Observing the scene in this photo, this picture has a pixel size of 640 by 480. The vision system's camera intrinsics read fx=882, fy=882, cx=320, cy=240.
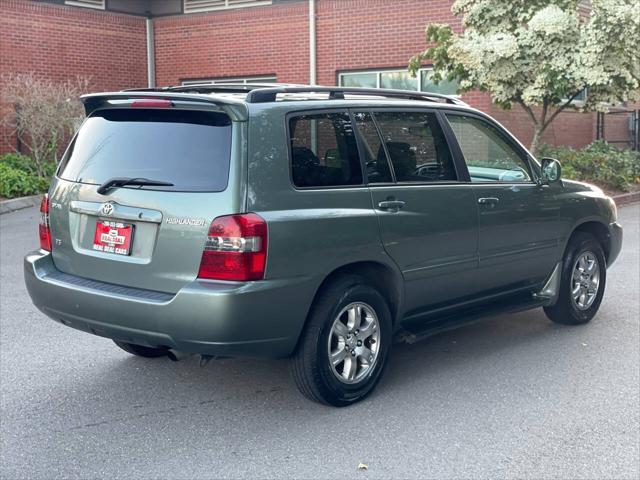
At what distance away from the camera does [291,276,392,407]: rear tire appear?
4.97 meters

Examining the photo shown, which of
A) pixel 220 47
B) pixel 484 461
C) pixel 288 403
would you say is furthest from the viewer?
pixel 220 47

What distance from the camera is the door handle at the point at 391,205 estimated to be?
17.4 ft

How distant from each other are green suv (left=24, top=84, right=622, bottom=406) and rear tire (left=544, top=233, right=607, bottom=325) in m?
0.98

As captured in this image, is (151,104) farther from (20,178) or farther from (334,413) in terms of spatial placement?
(20,178)

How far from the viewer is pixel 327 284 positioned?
199 inches

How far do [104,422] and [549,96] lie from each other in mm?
12067

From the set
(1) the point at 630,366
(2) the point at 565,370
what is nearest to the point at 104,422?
(2) the point at 565,370

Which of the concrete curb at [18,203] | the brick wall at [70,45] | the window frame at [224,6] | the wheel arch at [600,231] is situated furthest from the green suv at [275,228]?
the window frame at [224,6]

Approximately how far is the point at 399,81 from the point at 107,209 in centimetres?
1361

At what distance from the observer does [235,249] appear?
14.9 ft

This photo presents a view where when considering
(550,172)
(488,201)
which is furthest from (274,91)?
(550,172)

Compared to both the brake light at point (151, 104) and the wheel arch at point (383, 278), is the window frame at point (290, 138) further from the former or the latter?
the brake light at point (151, 104)

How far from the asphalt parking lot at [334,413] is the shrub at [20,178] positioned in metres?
8.96

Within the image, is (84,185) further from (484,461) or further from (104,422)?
(484,461)
